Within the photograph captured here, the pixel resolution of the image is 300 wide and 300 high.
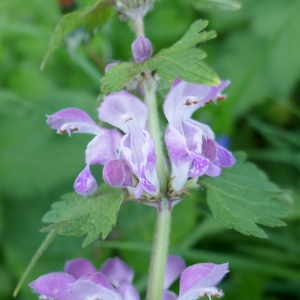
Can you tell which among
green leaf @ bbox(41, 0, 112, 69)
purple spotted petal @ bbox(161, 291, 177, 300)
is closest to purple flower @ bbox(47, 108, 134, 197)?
green leaf @ bbox(41, 0, 112, 69)

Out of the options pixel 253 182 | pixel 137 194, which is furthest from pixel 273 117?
pixel 137 194

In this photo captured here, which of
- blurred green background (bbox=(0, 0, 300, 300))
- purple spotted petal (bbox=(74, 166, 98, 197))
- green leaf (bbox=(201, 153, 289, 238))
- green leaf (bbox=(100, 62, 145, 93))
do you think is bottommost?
blurred green background (bbox=(0, 0, 300, 300))

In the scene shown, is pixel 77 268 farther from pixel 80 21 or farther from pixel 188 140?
pixel 80 21

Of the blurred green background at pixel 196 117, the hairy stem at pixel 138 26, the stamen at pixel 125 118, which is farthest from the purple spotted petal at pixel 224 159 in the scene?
the blurred green background at pixel 196 117

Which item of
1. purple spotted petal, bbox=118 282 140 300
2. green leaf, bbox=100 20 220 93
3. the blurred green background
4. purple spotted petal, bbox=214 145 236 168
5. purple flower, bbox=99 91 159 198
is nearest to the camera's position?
green leaf, bbox=100 20 220 93

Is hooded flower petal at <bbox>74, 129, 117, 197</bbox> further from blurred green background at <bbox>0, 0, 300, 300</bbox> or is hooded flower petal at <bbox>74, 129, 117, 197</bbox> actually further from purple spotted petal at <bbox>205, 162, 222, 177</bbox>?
blurred green background at <bbox>0, 0, 300, 300</bbox>

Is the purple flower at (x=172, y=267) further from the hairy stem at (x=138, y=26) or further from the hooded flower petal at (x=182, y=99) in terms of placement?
the hairy stem at (x=138, y=26)

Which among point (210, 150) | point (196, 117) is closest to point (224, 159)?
point (210, 150)

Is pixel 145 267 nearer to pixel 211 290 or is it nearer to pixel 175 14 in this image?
pixel 211 290
